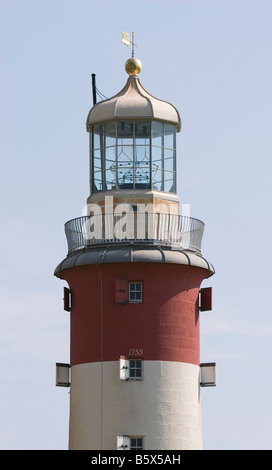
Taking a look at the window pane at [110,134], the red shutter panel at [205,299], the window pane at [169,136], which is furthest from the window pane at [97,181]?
the red shutter panel at [205,299]

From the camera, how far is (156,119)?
7888 cm

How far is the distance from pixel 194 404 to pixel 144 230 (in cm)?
599

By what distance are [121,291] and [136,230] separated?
2.22 m

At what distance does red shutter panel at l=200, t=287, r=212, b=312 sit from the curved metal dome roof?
559 cm

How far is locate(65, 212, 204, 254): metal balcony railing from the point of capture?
77.8 meters

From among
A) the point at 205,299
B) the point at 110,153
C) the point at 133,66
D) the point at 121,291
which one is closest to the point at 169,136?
the point at 110,153

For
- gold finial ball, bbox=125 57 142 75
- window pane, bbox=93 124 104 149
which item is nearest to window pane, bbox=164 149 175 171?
window pane, bbox=93 124 104 149

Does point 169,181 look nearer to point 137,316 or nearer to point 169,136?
point 169,136

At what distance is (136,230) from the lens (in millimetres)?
77750

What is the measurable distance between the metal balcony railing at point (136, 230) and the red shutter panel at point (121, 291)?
56.2 inches

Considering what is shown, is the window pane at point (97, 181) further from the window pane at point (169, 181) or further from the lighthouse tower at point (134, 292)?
the window pane at point (169, 181)

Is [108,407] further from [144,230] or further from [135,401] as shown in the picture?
[144,230]

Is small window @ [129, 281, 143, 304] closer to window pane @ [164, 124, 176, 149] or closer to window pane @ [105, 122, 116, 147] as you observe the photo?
window pane @ [105, 122, 116, 147]
